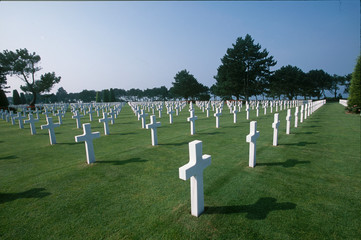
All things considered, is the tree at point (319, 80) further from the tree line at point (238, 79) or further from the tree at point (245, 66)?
the tree at point (245, 66)

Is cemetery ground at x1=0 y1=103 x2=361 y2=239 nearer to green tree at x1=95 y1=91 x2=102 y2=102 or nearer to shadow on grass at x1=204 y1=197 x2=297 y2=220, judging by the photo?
shadow on grass at x1=204 y1=197 x2=297 y2=220

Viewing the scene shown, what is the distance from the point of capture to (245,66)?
37906mm

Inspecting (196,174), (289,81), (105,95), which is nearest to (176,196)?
(196,174)

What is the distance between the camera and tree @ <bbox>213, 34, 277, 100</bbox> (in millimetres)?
37812

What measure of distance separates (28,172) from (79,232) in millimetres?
2788

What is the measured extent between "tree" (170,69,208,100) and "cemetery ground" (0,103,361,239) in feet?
184

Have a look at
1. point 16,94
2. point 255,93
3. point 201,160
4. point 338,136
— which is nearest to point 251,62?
point 255,93

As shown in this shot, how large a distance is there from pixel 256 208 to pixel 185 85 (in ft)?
193

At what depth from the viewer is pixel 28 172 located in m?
3.93

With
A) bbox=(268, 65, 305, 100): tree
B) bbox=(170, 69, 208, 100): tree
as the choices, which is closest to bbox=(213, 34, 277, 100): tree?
bbox=(268, 65, 305, 100): tree

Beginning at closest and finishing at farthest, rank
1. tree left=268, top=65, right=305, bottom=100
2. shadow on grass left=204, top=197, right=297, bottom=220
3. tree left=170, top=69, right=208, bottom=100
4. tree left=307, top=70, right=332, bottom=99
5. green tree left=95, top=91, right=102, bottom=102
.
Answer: shadow on grass left=204, top=197, right=297, bottom=220 < green tree left=95, top=91, right=102, bottom=102 < tree left=268, top=65, right=305, bottom=100 < tree left=170, top=69, right=208, bottom=100 < tree left=307, top=70, right=332, bottom=99

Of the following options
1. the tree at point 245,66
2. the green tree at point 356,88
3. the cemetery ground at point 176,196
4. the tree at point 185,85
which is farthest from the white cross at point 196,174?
the tree at point 185,85

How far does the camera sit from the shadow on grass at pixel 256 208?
7.73 feet

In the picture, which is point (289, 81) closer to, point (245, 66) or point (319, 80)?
point (319, 80)
